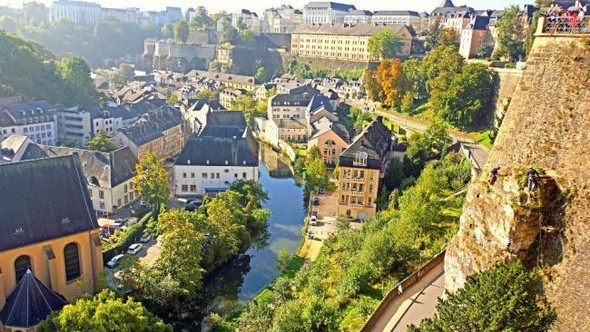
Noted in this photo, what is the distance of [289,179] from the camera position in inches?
2434

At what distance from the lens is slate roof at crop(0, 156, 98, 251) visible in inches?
1091

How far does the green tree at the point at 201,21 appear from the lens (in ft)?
507

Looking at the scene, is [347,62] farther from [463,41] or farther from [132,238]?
[132,238]

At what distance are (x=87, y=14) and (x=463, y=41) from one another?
15026 centimetres

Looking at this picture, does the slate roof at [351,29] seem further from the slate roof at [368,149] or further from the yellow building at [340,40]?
the slate roof at [368,149]

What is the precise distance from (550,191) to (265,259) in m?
27.6

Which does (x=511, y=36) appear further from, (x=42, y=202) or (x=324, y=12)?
(x=324, y=12)

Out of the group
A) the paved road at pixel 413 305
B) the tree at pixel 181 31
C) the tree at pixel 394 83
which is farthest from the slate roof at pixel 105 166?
the tree at pixel 181 31

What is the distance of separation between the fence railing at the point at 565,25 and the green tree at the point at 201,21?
14508cm

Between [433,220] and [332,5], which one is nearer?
[433,220]

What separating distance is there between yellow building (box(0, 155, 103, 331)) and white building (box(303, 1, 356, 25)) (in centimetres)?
13803

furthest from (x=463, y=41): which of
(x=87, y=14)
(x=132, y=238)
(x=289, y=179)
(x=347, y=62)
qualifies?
(x=87, y=14)

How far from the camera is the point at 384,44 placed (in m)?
97.5

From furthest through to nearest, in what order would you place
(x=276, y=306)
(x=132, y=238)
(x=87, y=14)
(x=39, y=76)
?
(x=87, y=14) < (x=39, y=76) < (x=132, y=238) < (x=276, y=306)
